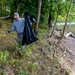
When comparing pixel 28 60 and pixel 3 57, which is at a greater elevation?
pixel 3 57

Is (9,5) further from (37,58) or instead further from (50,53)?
(37,58)

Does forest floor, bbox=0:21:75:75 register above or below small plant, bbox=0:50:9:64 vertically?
below

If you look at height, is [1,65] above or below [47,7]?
below

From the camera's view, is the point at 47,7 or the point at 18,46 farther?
the point at 47,7

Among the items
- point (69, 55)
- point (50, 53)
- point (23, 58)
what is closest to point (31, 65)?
point (23, 58)

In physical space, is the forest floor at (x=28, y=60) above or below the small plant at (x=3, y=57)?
below

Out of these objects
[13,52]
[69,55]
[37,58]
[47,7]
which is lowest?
[69,55]

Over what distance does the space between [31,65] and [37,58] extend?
1153 mm

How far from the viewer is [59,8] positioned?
13.6 m

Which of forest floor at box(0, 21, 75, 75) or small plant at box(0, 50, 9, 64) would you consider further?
forest floor at box(0, 21, 75, 75)

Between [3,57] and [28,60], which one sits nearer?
[3,57]

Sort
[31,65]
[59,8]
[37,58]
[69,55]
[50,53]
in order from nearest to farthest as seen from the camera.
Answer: [31,65], [37,58], [50,53], [69,55], [59,8]

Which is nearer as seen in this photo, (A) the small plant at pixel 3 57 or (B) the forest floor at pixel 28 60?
(A) the small plant at pixel 3 57

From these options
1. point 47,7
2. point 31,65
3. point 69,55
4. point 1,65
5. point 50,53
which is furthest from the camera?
point 47,7
